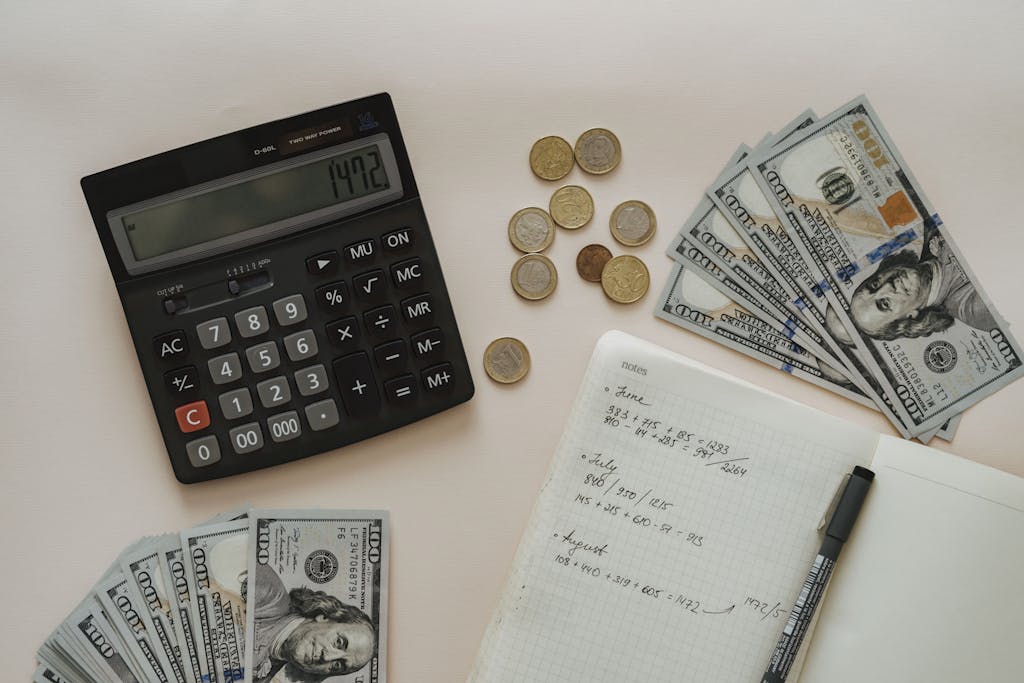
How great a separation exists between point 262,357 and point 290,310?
0.05 metres

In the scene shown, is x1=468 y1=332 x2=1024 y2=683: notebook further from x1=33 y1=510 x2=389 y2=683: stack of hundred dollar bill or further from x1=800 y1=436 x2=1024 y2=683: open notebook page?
x1=33 y1=510 x2=389 y2=683: stack of hundred dollar bill

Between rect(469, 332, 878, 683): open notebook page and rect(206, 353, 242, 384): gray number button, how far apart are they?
28 cm

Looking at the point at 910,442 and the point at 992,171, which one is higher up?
the point at 992,171

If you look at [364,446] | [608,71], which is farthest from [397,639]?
[608,71]

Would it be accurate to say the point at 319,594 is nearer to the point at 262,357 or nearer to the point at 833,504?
the point at 262,357

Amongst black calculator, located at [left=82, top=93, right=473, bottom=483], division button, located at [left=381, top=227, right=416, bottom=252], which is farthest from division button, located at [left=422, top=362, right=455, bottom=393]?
division button, located at [left=381, top=227, right=416, bottom=252]

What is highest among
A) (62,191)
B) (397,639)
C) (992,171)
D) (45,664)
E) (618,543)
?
(992,171)

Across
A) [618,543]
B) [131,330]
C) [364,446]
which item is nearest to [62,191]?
A: [131,330]

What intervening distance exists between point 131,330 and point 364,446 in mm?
214

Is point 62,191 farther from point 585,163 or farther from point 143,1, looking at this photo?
point 585,163

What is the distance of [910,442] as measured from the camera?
0.67 meters

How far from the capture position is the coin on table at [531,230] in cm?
69

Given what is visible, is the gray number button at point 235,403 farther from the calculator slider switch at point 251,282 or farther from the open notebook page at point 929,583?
the open notebook page at point 929,583

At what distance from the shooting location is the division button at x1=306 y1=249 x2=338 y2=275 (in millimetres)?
653
